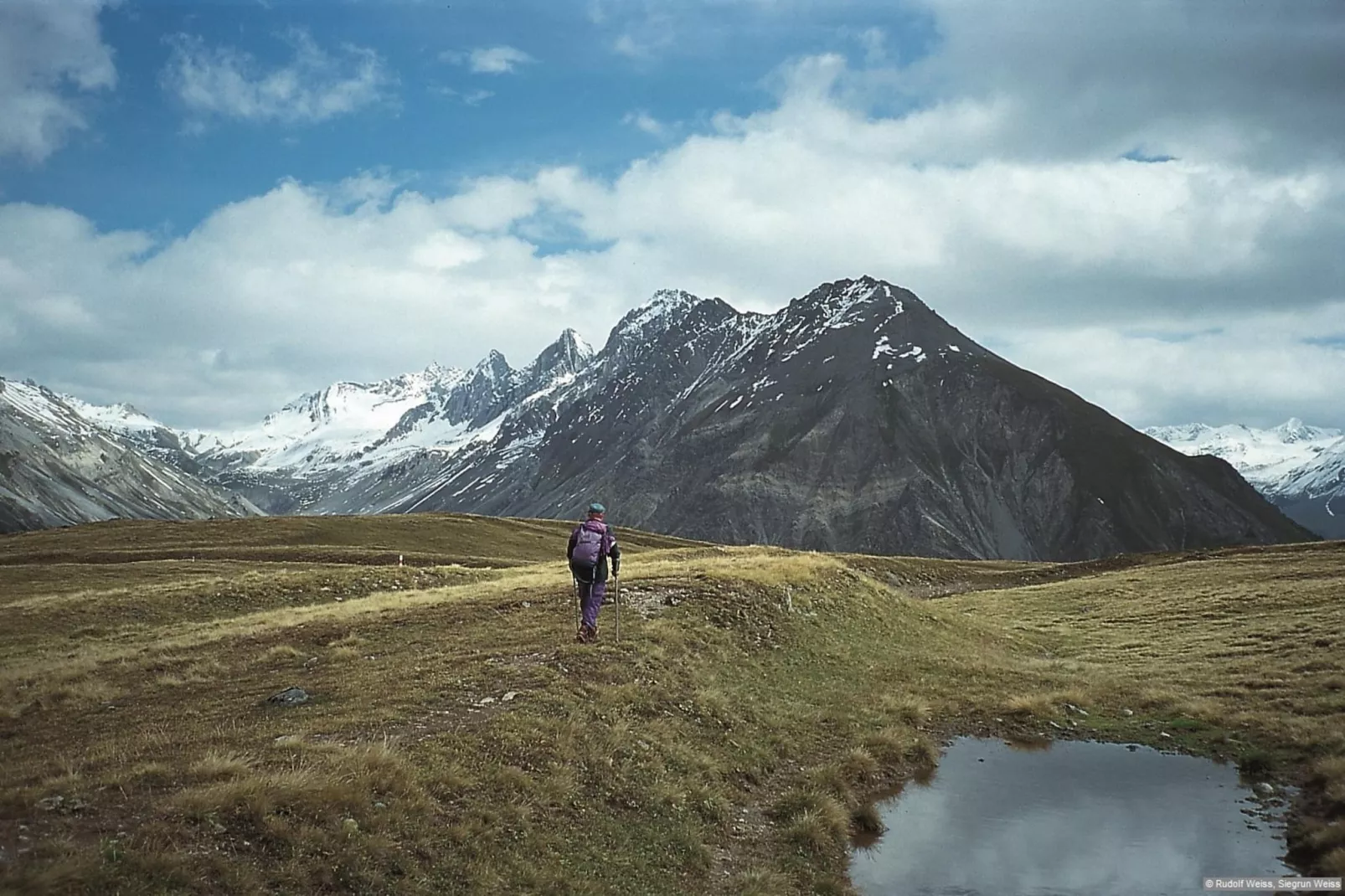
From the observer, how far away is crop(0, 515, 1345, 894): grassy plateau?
1303cm

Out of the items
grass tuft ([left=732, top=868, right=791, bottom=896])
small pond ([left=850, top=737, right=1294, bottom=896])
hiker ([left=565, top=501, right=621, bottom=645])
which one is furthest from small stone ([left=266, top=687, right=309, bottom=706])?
small pond ([left=850, top=737, right=1294, bottom=896])

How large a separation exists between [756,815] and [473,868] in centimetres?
675

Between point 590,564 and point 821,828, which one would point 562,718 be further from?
point 590,564

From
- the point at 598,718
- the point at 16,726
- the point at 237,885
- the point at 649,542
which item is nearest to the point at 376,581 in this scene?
the point at 16,726

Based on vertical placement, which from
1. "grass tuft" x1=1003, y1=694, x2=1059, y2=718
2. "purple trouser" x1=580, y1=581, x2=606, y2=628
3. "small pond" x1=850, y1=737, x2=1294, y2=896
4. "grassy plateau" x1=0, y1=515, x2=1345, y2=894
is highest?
"purple trouser" x1=580, y1=581, x2=606, y2=628

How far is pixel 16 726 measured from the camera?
20.2 meters

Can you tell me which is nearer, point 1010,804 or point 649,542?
point 1010,804

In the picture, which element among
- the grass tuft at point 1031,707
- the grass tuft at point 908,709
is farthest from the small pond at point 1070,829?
the grass tuft at point 1031,707

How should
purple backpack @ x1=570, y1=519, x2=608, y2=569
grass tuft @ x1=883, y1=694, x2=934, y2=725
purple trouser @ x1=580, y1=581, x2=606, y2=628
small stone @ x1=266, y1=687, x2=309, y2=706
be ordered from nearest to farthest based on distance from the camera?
1. small stone @ x1=266, y1=687, x2=309, y2=706
2. purple backpack @ x1=570, y1=519, x2=608, y2=569
3. grass tuft @ x1=883, y1=694, x2=934, y2=725
4. purple trouser @ x1=580, y1=581, x2=606, y2=628

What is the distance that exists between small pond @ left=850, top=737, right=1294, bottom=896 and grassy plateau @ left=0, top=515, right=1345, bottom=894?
75 centimetres

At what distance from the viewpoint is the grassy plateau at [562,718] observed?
42.8 feet

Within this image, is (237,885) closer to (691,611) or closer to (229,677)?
(229,677)

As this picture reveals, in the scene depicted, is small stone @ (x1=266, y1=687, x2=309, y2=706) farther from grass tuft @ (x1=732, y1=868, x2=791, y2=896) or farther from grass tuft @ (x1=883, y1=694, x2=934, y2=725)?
grass tuft @ (x1=883, y1=694, x2=934, y2=725)

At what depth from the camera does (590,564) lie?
961 inches
